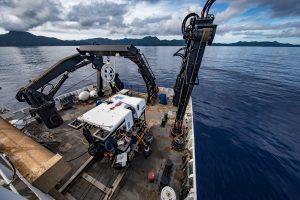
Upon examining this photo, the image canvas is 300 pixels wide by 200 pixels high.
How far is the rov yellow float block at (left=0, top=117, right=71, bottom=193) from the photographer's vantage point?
2051 millimetres

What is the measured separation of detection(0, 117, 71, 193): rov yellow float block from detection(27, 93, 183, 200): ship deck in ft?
20.3

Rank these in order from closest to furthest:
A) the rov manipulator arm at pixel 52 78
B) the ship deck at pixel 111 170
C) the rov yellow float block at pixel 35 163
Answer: the rov yellow float block at pixel 35 163 → the ship deck at pixel 111 170 → the rov manipulator arm at pixel 52 78

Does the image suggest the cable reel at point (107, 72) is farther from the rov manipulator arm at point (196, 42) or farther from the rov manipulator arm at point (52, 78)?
the rov manipulator arm at point (196, 42)

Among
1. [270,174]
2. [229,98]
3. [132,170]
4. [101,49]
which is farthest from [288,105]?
[101,49]

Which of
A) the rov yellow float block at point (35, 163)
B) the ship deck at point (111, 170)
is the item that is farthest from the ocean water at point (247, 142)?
the rov yellow float block at point (35, 163)

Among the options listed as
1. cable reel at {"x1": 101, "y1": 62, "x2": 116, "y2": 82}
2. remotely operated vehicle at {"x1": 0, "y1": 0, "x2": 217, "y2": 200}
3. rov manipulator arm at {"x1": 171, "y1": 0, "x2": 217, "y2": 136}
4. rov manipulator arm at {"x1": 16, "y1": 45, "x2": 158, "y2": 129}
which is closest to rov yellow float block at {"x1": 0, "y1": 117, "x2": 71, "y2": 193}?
remotely operated vehicle at {"x1": 0, "y1": 0, "x2": 217, "y2": 200}

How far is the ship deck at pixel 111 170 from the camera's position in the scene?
747 centimetres

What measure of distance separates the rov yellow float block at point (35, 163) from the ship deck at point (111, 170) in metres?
6.19

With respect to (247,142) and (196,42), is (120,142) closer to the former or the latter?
(196,42)

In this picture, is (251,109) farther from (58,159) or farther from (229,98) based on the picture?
(58,159)

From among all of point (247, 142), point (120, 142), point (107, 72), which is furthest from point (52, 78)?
point (247, 142)

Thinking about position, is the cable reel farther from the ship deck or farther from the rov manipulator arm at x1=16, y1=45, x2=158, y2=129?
the ship deck

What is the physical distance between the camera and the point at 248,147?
47.4 ft

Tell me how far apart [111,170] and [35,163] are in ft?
23.9
